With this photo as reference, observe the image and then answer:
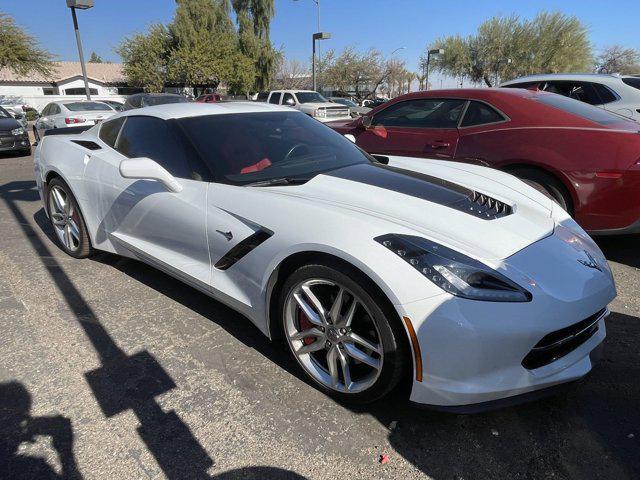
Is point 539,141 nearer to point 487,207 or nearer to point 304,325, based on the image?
point 487,207

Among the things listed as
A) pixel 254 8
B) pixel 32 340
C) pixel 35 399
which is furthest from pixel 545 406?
pixel 254 8

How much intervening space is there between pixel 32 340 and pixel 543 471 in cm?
287

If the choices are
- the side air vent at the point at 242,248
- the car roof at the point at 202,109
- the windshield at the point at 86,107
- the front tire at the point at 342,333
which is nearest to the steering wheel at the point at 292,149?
the car roof at the point at 202,109

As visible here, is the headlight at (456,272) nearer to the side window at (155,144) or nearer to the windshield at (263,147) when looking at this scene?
the windshield at (263,147)

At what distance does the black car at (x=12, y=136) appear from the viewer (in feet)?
34.8

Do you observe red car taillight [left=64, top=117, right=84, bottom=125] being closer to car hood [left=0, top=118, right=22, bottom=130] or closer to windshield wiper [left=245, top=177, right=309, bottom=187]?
car hood [left=0, top=118, right=22, bottom=130]

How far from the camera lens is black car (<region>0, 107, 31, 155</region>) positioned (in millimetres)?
10594

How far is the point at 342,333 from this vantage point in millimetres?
2076

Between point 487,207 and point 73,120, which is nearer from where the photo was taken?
point 487,207

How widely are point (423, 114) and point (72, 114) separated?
33.2ft

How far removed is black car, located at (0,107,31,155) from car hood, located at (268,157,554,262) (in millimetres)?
11030

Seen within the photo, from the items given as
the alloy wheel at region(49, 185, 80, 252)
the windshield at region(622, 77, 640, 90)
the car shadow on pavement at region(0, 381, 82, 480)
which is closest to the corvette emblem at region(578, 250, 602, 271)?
the car shadow on pavement at region(0, 381, 82, 480)

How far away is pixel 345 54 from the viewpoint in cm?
4931

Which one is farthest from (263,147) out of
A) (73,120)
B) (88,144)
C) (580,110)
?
(73,120)
